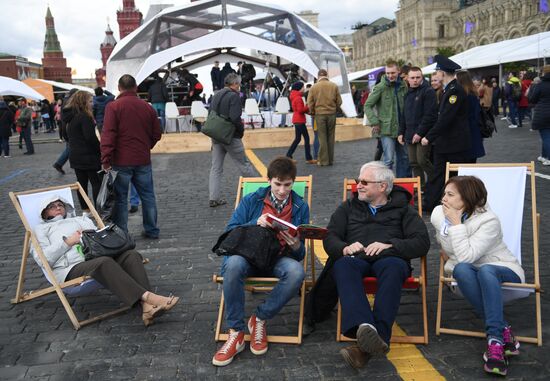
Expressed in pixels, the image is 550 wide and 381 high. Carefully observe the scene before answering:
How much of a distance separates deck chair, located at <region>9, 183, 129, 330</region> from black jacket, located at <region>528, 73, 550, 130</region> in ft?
26.8

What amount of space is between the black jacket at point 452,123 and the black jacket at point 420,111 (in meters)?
0.46

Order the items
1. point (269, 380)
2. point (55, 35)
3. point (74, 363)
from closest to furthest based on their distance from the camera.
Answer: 1. point (269, 380)
2. point (74, 363)
3. point (55, 35)

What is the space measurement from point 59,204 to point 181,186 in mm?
5396

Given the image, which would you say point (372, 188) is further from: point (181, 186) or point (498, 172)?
point (181, 186)

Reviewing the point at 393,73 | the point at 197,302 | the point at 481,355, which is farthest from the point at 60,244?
the point at 393,73

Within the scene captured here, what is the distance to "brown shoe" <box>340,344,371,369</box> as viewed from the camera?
3.18 meters

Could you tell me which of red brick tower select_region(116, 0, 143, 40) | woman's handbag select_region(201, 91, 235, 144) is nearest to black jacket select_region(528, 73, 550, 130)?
woman's handbag select_region(201, 91, 235, 144)

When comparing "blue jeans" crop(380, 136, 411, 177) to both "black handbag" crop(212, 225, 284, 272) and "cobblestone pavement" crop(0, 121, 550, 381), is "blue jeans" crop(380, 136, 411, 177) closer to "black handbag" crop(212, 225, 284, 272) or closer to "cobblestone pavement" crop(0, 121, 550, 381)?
"cobblestone pavement" crop(0, 121, 550, 381)

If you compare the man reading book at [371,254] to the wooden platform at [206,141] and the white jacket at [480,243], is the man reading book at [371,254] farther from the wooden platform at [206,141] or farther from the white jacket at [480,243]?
the wooden platform at [206,141]

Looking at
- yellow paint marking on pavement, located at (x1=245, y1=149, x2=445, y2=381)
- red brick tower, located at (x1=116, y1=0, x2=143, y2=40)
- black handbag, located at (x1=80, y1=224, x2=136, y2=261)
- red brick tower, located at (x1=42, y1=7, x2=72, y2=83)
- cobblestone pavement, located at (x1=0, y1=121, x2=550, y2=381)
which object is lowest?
yellow paint marking on pavement, located at (x1=245, y1=149, x2=445, y2=381)

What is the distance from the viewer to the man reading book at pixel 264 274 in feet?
11.7

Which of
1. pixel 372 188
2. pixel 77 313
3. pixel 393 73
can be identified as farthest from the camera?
pixel 393 73

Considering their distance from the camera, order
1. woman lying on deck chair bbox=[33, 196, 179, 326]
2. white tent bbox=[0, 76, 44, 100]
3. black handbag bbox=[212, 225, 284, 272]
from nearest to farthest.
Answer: black handbag bbox=[212, 225, 284, 272]
woman lying on deck chair bbox=[33, 196, 179, 326]
white tent bbox=[0, 76, 44, 100]

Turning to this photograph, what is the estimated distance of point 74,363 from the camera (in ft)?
11.4
